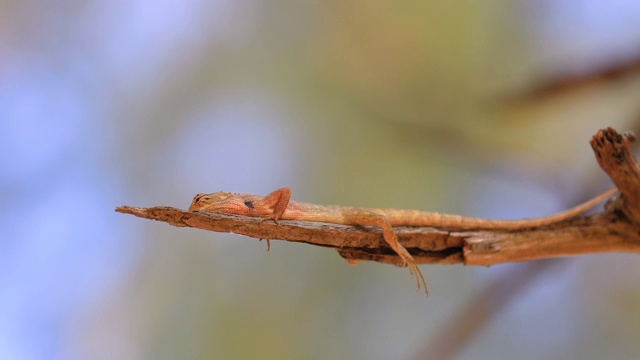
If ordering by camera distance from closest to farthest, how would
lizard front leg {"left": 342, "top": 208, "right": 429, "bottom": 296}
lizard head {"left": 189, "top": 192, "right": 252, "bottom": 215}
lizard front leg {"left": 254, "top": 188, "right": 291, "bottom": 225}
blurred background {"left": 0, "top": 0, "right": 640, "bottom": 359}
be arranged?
lizard head {"left": 189, "top": 192, "right": 252, "bottom": 215} < lizard front leg {"left": 342, "top": 208, "right": 429, "bottom": 296} < lizard front leg {"left": 254, "top": 188, "right": 291, "bottom": 225} < blurred background {"left": 0, "top": 0, "right": 640, "bottom": 359}

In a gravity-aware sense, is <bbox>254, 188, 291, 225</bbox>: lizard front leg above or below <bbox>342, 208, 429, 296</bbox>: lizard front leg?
above

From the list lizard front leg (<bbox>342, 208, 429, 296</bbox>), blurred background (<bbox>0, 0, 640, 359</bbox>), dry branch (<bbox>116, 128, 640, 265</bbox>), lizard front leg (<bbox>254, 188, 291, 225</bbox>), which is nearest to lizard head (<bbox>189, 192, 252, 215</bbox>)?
lizard front leg (<bbox>254, 188, 291, 225</bbox>)

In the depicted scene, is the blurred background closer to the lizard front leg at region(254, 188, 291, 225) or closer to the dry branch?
the lizard front leg at region(254, 188, 291, 225)

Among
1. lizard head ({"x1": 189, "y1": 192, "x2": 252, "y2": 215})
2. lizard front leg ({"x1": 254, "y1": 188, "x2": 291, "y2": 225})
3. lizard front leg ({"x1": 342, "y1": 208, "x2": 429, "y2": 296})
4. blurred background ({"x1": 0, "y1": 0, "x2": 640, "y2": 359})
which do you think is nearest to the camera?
lizard head ({"x1": 189, "y1": 192, "x2": 252, "y2": 215})

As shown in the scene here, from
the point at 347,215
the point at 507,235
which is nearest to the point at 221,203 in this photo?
the point at 347,215

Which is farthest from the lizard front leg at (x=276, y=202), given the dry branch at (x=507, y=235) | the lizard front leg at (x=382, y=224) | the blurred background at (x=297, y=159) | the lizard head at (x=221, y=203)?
the blurred background at (x=297, y=159)

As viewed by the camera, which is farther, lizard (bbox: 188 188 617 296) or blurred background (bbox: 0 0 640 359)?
blurred background (bbox: 0 0 640 359)

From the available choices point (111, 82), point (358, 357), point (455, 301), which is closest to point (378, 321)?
point (358, 357)
